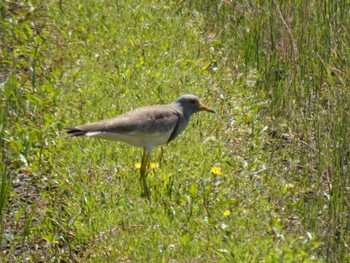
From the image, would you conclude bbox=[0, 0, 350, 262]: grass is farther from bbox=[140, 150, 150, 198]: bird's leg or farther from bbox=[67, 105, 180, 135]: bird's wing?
bbox=[67, 105, 180, 135]: bird's wing

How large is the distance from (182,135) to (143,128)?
1021 mm

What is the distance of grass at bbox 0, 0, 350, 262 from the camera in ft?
22.4

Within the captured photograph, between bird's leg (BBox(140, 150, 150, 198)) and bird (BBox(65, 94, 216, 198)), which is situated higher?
bird (BBox(65, 94, 216, 198))

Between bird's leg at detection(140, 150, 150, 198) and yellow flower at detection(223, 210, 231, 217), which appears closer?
yellow flower at detection(223, 210, 231, 217)

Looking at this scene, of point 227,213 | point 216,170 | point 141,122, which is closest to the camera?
point 227,213

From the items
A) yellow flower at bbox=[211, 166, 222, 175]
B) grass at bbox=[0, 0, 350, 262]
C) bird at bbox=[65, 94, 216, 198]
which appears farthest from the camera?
yellow flower at bbox=[211, 166, 222, 175]

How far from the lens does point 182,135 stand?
27.5 ft

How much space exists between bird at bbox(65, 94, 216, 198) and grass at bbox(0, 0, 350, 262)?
0.64 feet

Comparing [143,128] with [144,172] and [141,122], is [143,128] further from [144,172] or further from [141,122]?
[144,172]

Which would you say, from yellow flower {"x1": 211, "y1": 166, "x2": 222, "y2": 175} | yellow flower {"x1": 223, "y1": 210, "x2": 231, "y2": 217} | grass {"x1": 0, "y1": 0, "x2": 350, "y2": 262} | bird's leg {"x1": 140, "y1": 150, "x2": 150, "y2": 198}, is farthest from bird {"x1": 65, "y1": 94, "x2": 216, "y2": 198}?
yellow flower {"x1": 223, "y1": 210, "x2": 231, "y2": 217}

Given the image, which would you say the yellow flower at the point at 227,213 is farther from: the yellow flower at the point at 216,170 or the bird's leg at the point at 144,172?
the bird's leg at the point at 144,172

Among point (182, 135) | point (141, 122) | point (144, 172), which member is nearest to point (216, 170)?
point (144, 172)

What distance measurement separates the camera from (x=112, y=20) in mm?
10211

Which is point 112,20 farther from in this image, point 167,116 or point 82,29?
point 167,116
